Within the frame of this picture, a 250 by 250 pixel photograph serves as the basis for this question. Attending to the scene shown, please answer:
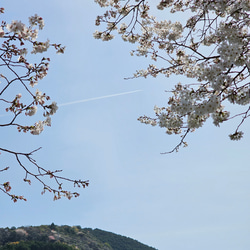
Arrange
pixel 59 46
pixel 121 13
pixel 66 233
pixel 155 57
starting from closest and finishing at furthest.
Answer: pixel 59 46 < pixel 121 13 < pixel 155 57 < pixel 66 233

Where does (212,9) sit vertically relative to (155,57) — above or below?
below

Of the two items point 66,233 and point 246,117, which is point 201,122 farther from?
point 66,233

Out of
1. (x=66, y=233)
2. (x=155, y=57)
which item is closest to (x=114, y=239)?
(x=66, y=233)

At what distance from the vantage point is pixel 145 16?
24.0ft

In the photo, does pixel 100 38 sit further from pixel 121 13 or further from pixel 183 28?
pixel 183 28

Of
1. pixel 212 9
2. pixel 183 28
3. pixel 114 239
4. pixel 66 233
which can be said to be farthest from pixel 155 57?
pixel 114 239

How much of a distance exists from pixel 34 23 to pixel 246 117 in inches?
150

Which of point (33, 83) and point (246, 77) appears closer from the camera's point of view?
point (33, 83)

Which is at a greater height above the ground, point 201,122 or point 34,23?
point 34,23

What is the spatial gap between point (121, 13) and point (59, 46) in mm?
2687

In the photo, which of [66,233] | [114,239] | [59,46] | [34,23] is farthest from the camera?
[114,239]

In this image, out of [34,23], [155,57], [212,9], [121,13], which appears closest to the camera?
[34,23]

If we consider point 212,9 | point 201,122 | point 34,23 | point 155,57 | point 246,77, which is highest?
point 155,57

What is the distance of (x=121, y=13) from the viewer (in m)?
7.01
